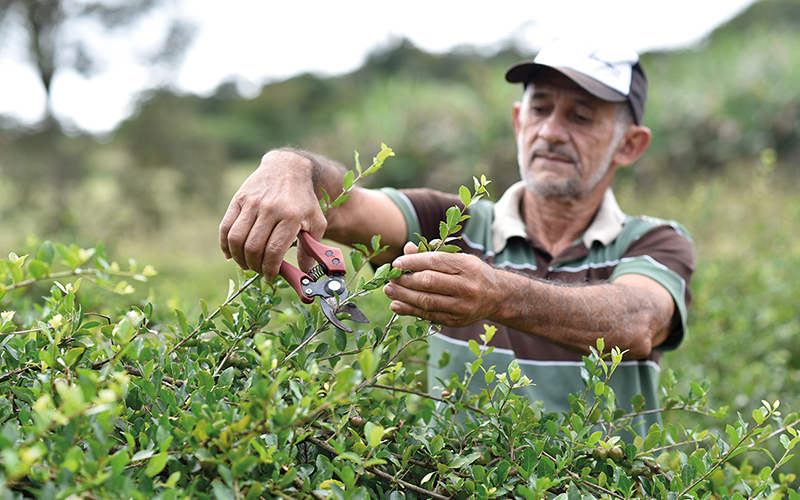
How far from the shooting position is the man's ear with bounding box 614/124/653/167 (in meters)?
3.04

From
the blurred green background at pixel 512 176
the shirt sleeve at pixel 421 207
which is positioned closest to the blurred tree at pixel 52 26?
the blurred green background at pixel 512 176

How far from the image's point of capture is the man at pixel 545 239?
1.49 meters

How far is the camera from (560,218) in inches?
118

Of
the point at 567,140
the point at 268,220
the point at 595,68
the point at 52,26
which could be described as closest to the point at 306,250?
the point at 268,220

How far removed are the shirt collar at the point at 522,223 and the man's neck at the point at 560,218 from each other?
0.05 metres

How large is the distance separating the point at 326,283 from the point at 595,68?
202 centimetres

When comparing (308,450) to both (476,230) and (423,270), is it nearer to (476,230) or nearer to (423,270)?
(423,270)

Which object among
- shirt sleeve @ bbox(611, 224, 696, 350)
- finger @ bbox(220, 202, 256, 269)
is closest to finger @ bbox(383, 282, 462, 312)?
finger @ bbox(220, 202, 256, 269)

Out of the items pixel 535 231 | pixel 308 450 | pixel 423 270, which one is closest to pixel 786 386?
pixel 535 231

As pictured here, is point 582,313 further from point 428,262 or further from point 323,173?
point 323,173

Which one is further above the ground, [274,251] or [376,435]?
[274,251]

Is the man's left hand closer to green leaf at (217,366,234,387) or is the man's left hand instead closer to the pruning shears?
the pruning shears

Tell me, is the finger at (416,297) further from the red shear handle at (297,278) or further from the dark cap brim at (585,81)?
the dark cap brim at (585,81)

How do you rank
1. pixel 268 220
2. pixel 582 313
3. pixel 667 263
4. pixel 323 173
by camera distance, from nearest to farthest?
pixel 268 220
pixel 582 313
pixel 323 173
pixel 667 263
